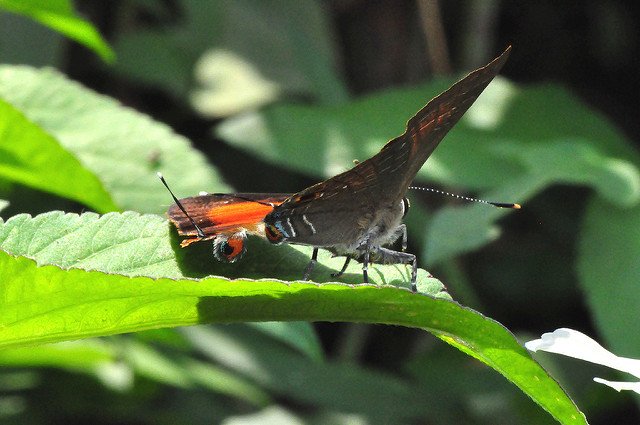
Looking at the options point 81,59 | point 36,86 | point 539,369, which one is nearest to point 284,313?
point 539,369

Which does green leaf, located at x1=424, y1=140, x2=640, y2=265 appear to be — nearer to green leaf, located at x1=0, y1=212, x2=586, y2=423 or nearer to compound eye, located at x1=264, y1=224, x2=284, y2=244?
compound eye, located at x1=264, y1=224, x2=284, y2=244

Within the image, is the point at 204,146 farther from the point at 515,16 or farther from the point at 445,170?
the point at 515,16

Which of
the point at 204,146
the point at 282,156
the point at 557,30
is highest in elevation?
the point at 557,30

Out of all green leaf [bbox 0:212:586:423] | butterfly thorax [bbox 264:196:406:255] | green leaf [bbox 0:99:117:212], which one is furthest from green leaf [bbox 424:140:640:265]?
green leaf [bbox 0:212:586:423]

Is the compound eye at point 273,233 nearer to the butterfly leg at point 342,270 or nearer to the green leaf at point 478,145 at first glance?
the butterfly leg at point 342,270

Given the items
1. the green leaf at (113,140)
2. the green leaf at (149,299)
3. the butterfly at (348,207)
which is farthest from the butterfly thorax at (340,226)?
the green leaf at (149,299)

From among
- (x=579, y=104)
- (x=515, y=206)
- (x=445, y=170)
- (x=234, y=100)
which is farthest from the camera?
(x=234, y=100)

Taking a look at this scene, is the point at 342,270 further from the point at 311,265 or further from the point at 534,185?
the point at 534,185
